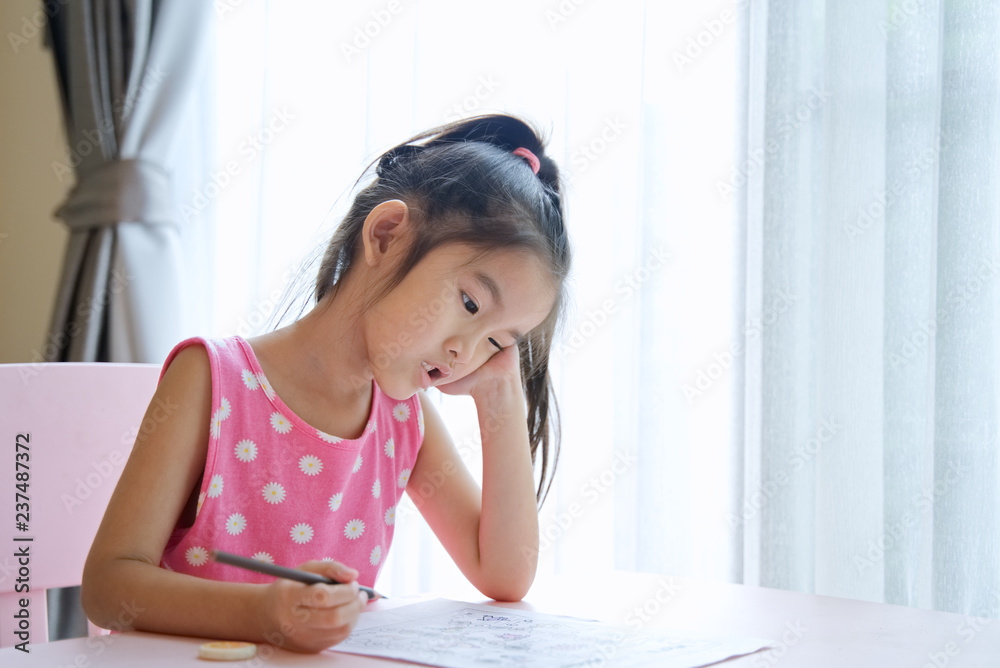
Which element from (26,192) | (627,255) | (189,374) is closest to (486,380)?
(189,374)

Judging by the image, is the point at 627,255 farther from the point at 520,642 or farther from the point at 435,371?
the point at 520,642

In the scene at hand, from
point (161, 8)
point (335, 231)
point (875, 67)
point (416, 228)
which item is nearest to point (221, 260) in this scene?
point (161, 8)

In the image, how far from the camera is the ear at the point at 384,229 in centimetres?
95

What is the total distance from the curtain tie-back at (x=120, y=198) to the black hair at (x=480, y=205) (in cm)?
103

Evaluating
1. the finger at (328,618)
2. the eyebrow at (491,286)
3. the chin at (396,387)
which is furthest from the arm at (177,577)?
the eyebrow at (491,286)

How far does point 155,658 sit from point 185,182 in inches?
62.6

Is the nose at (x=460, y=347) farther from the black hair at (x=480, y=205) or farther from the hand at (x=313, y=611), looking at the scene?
the hand at (x=313, y=611)

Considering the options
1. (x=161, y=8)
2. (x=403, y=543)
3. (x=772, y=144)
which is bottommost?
(x=403, y=543)

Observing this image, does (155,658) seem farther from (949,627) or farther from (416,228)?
(949,627)

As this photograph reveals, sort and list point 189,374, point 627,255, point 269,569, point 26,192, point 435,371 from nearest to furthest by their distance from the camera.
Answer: point 269,569 < point 189,374 < point 435,371 < point 627,255 < point 26,192

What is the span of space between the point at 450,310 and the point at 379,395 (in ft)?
0.67

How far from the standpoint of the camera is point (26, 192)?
2.20 metres

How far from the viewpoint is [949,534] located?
1287mm

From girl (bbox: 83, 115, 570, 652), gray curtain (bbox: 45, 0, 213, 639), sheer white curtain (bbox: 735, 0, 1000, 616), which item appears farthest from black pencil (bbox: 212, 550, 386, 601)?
gray curtain (bbox: 45, 0, 213, 639)
